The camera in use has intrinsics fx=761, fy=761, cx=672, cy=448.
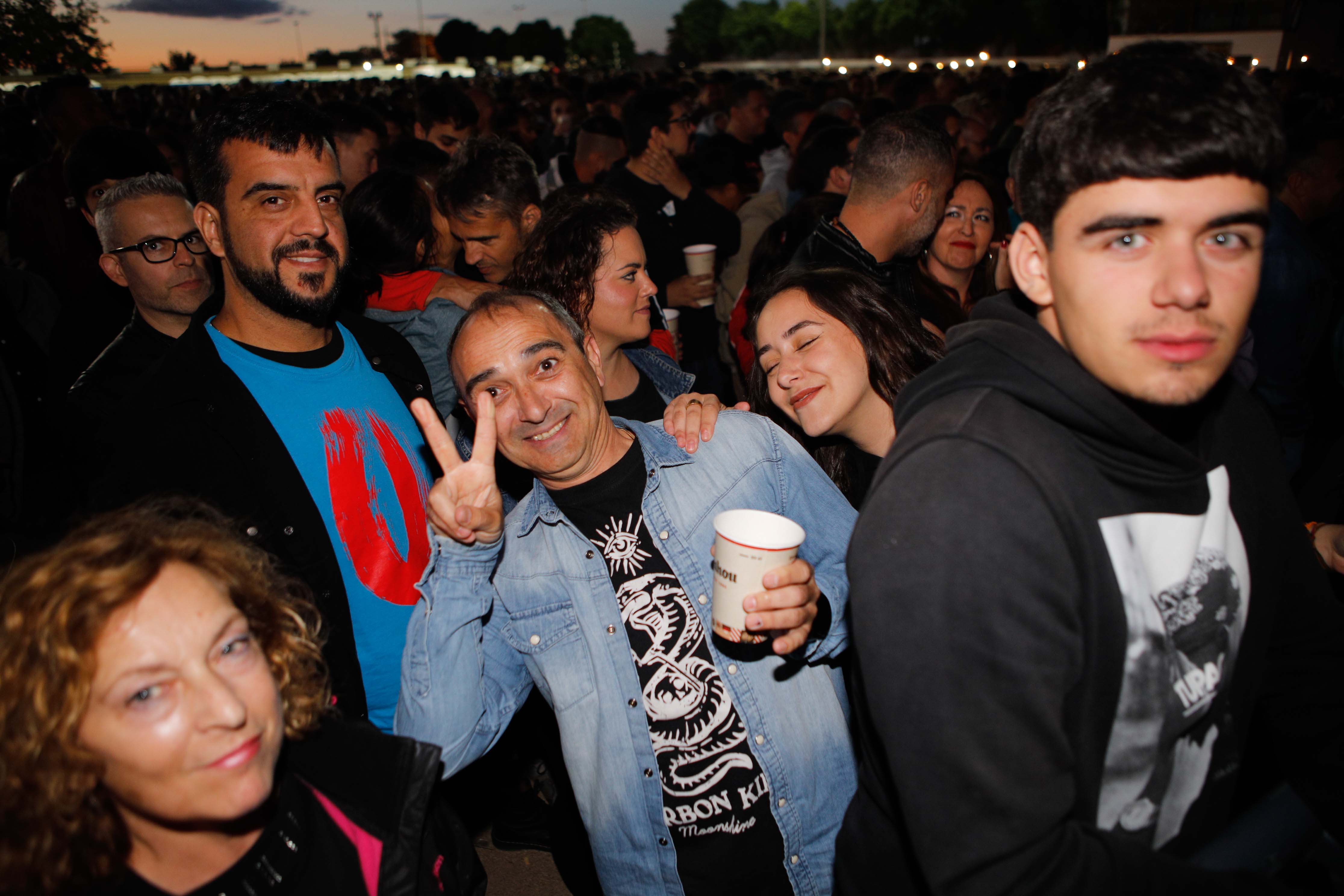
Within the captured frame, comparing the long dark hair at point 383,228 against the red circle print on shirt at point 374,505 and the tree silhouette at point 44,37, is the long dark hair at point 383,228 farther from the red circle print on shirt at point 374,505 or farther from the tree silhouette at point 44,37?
the tree silhouette at point 44,37

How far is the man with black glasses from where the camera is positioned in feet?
10.00

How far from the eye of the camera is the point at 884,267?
3775 millimetres

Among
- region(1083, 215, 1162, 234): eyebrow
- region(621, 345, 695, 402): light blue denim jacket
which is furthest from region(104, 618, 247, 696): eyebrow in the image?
region(621, 345, 695, 402): light blue denim jacket

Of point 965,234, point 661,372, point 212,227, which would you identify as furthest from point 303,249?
point 965,234

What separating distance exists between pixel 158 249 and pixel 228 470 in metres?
1.50

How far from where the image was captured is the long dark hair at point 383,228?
3.66 m

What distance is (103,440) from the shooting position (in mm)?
2141

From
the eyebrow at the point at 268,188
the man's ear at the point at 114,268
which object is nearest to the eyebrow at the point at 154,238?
the man's ear at the point at 114,268

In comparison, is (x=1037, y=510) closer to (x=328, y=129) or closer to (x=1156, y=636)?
(x=1156, y=636)

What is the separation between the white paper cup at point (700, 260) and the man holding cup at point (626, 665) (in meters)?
2.61

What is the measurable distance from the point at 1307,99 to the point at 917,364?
7150mm

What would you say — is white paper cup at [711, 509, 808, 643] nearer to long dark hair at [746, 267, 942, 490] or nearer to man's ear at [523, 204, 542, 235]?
long dark hair at [746, 267, 942, 490]

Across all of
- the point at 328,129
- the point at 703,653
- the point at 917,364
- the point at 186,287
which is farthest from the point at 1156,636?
the point at 186,287

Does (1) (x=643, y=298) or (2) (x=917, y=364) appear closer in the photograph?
(2) (x=917, y=364)
